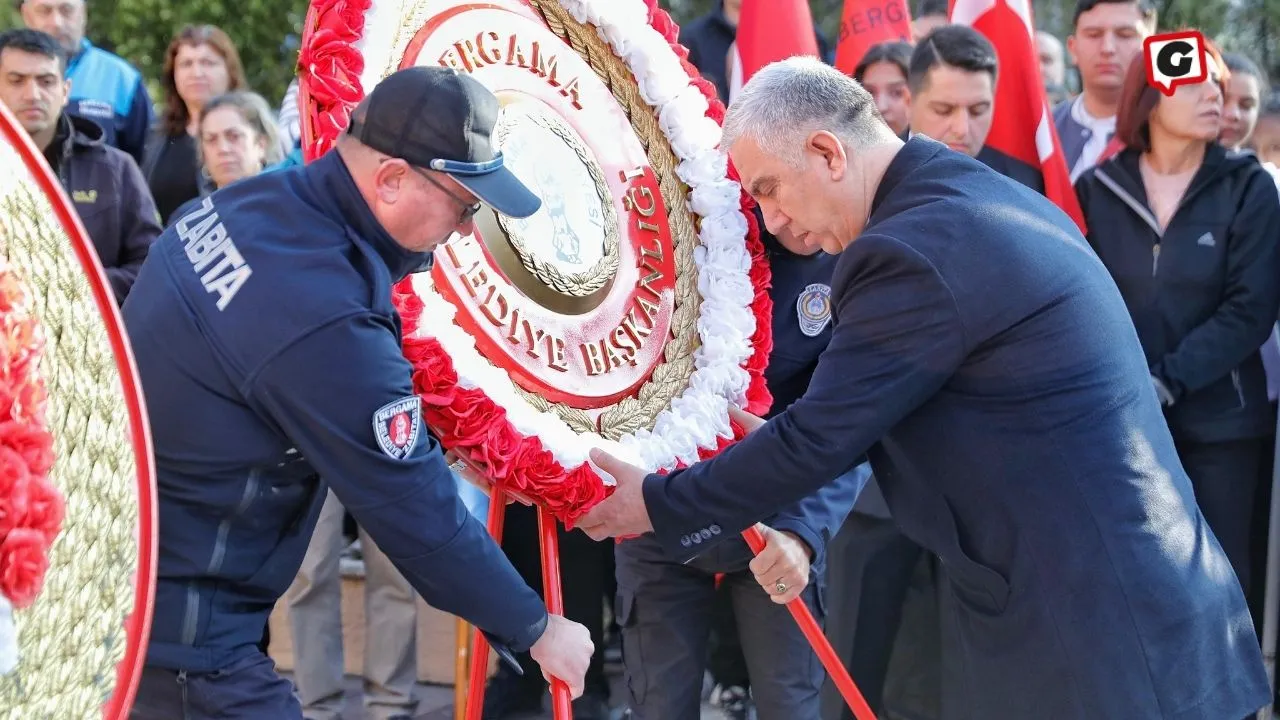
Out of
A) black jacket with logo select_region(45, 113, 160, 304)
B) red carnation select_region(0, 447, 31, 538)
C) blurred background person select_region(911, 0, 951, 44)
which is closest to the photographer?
red carnation select_region(0, 447, 31, 538)

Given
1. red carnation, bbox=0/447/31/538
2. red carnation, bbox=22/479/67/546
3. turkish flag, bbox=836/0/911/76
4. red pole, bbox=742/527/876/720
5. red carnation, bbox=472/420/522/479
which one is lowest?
red pole, bbox=742/527/876/720

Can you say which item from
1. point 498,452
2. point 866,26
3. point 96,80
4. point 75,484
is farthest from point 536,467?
point 96,80

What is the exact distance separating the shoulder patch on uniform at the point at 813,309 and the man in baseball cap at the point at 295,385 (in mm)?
1214

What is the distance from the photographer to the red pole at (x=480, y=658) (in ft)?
9.36

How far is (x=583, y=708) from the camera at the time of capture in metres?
5.16

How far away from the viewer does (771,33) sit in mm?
5016

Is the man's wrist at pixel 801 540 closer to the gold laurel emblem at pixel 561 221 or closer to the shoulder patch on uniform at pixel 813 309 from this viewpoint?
the shoulder patch on uniform at pixel 813 309

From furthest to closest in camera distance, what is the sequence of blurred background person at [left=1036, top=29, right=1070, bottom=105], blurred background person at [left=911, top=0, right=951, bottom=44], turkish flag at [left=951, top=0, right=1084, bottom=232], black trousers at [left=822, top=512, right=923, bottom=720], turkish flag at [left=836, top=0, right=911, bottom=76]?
blurred background person at [left=1036, top=29, right=1070, bottom=105]
blurred background person at [left=911, top=0, right=951, bottom=44]
turkish flag at [left=836, top=0, right=911, bottom=76]
turkish flag at [left=951, top=0, right=1084, bottom=232]
black trousers at [left=822, top=512, right=923, bottom=720]

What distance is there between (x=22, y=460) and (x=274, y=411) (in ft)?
2.47

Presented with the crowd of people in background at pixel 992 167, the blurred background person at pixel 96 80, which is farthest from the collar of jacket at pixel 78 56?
the crowd of people in background at pixel 992 167

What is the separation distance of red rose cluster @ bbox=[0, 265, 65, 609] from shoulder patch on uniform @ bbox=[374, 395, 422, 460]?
738 millimetres

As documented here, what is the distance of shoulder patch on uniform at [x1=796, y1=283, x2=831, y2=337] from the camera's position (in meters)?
3.56

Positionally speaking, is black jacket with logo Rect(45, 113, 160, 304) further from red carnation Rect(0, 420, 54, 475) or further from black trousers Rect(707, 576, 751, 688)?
red carnation Rect(0, 420, 54, 475)

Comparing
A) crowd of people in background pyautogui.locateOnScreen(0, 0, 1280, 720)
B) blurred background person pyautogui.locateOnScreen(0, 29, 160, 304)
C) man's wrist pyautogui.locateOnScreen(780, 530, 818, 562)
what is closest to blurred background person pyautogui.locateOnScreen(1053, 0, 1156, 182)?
crowd of people in background pyautogui.locateOnScreen(0, 0, 1280, 720)
